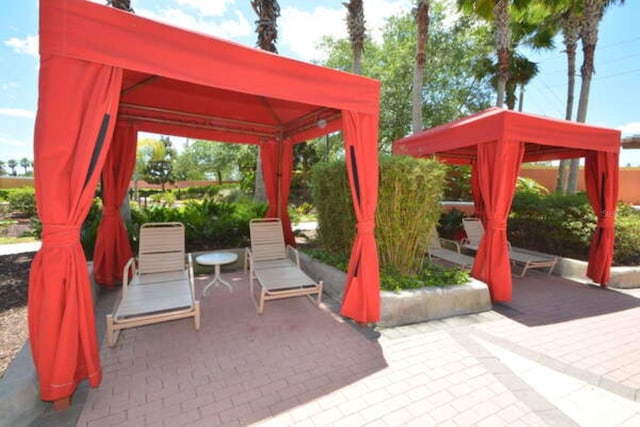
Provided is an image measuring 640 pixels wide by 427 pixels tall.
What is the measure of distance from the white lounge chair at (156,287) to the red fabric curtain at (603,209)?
6722 mm

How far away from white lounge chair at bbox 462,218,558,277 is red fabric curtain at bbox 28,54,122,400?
6.43m

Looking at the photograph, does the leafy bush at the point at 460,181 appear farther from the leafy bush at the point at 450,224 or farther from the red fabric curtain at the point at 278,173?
the red fabric curtain at the point at 278,173

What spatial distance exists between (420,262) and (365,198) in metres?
1.84

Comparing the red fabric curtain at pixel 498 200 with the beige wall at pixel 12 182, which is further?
the beige wall at pixel 12 182

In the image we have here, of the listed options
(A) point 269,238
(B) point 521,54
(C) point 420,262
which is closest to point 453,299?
(C) point 420,262

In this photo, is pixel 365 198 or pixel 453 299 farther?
pixel 453 299

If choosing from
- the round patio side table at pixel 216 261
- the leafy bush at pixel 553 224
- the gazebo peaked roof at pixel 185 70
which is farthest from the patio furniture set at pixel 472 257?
the round patio side table at pixel 216 261

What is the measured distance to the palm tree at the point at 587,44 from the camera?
9.12 m

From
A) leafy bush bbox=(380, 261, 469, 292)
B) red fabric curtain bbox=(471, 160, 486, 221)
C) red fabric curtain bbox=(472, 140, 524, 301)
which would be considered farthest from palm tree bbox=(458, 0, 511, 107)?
leafy bush bbox=(380, 261, 469, 292)

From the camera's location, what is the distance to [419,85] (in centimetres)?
823

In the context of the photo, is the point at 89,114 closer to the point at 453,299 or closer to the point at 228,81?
the point at 228,81

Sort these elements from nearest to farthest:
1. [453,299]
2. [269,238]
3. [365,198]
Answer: [365,198] → [453,299] → [269,238]

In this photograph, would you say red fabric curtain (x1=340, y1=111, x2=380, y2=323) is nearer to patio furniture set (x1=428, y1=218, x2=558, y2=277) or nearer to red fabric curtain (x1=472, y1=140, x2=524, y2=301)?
patio furniture set (x1=428, y1=218, x2=558, y2=277)

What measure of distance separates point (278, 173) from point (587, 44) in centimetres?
1156
